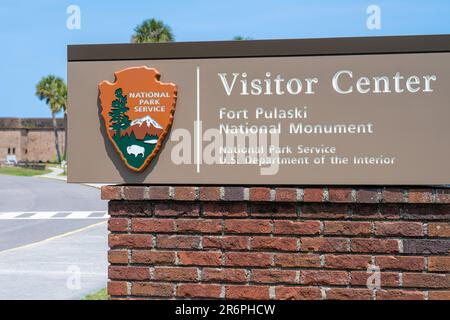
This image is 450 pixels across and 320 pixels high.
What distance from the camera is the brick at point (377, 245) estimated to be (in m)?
4.68

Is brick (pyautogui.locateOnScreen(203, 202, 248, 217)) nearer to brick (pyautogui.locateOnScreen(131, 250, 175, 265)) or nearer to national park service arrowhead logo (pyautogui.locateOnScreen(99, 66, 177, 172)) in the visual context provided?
brick (pyautogui.locateOnScreen(131, 250, 175, 265))

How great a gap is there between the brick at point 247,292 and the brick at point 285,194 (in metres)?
0.71

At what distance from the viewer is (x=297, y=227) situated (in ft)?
15.5

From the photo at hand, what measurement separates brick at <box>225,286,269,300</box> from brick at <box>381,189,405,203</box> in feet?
3.80

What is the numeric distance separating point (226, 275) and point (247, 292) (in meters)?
0.21

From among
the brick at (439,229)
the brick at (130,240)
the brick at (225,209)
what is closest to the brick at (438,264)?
the brick at (439,229)

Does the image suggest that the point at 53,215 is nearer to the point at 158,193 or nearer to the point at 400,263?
the point at 158,193

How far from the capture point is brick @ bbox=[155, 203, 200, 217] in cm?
485

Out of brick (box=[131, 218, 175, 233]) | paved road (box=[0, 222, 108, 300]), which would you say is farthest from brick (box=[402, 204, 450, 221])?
paved road (box=[0, 222, 108, 300])

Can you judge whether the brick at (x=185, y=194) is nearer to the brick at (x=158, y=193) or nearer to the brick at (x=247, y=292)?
the brick at (x=158, y=193)

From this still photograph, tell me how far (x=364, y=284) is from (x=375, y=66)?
5.61 ft

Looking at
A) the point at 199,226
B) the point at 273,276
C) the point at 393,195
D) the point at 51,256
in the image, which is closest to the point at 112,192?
the point at 199,226
